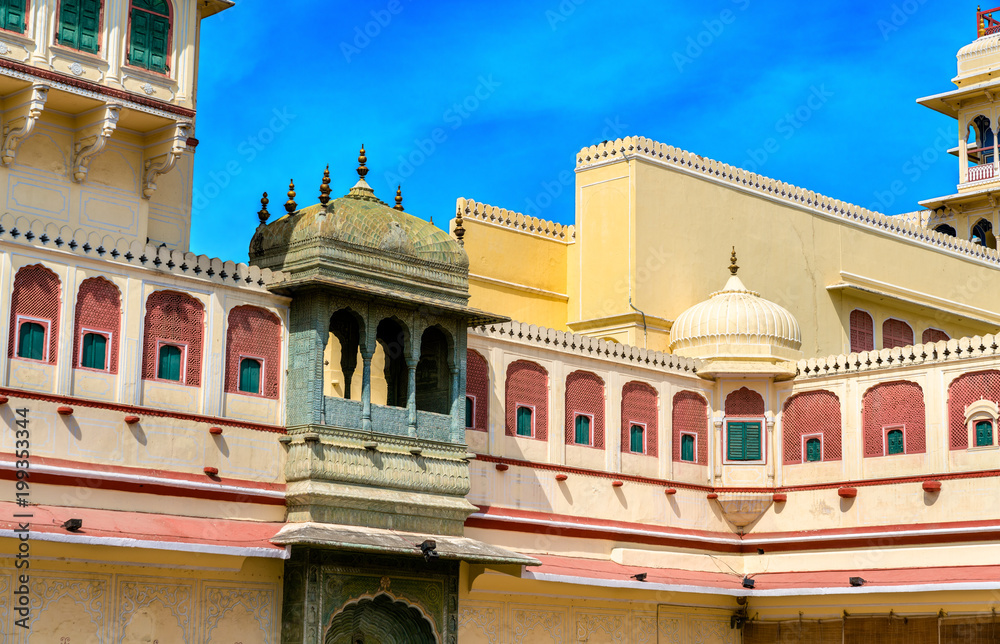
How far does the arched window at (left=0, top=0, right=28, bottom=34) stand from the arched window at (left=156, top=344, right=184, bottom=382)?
13.4 feet

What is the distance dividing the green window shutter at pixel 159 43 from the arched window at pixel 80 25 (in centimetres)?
73

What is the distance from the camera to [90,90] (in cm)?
1770

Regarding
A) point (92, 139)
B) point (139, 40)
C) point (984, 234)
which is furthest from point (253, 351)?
point (984, 234)

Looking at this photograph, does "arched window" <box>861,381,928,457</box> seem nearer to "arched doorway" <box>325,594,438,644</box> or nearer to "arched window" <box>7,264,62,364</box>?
"arched doorway" <box>325,594,438,644</box>

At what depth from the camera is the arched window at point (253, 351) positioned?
734 inches

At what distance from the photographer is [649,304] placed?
25641 millimetres

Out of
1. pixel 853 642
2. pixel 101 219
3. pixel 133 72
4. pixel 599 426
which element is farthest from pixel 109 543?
pixel 853 642

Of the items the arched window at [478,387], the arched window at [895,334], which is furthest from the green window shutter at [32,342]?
the arched window at [895,334]

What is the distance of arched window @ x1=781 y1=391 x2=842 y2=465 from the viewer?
77.2ft

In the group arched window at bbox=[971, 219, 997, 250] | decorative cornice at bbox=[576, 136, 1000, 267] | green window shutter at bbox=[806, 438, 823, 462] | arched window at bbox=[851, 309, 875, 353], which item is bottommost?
green window shutter at bbox=[806, 438, 823, 462]

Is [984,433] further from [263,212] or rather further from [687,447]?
[263,212]

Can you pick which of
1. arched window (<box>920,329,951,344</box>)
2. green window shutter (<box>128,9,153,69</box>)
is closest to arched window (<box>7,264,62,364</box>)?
green window shutter (<box>128,9,153,69</box>)

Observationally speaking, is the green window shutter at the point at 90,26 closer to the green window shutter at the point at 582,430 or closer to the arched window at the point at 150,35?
the arched window at the point at 150,35

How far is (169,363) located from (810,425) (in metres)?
10.7
